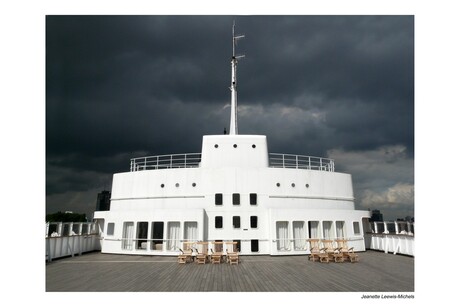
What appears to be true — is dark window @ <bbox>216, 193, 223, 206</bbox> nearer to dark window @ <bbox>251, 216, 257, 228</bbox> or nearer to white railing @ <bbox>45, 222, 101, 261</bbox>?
dark window @ <bbox>251, 216, 257, 228</bbox>

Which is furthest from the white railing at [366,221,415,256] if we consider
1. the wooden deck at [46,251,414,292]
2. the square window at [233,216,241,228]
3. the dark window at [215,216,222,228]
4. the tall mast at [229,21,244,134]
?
the tall mast at [229,21,244,134]

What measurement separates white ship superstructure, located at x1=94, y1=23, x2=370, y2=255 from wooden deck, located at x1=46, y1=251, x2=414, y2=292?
6.84 feet

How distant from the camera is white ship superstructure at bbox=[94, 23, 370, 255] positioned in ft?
52.2

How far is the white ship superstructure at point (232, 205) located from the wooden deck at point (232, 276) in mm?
2086

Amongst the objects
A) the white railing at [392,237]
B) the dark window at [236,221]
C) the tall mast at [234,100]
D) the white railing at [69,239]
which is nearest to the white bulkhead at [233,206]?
the dark window at [236,221]

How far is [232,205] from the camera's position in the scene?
16.4 metres

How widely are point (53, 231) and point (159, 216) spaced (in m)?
6.04

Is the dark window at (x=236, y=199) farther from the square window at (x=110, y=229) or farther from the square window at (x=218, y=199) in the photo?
the square window at (x=110, y=229)

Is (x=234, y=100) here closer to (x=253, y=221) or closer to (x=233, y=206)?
(x=233, y=206)

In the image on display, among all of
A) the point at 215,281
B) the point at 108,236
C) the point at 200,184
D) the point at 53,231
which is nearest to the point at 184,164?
the point at 200,184

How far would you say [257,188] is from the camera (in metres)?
16.9

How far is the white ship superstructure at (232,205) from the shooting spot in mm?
15906

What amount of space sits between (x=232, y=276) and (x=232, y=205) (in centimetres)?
628
